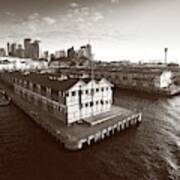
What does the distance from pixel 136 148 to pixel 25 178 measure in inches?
576

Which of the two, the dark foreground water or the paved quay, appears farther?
the paved quay

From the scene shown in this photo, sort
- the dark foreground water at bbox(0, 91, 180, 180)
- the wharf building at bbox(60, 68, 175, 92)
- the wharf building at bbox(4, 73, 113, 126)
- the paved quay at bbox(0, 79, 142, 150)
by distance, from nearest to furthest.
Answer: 1. the dark foreground water at bbox(0, 91, 180, 180)
2. the paved quay at bbox(0, 79, 142, 150)
3. the wharf building at bbox(4, 73, 113, 126)
4. the wharf building at bbox(60, 68, 175, 92)

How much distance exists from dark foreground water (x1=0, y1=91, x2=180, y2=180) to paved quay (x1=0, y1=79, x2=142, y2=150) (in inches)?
40.2

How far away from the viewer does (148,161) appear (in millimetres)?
26469

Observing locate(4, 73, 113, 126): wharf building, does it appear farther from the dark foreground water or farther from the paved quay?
the dark foreground water

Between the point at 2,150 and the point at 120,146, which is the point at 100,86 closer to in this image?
the point at 120,146

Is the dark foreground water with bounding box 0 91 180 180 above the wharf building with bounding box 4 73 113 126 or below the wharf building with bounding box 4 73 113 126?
below

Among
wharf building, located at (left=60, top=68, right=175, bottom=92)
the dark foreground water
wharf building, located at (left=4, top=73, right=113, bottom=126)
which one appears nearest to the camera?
the dark foreground water

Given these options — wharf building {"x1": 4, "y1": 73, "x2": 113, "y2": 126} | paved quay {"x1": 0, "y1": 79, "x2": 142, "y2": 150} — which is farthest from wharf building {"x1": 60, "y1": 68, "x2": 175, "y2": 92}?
wharf building {"x1": 4, "y1": 73, "x2": 113, "y2": 126}

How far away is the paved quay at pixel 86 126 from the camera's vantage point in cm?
2927

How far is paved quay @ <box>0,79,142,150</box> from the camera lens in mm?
29266

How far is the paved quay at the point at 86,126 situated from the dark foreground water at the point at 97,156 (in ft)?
3.35

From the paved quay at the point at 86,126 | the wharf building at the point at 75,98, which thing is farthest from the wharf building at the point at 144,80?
the wharf building at the point at 75,98

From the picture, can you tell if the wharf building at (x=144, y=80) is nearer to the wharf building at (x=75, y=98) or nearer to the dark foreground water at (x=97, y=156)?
the dark foreground water at (x=97, y=156)
